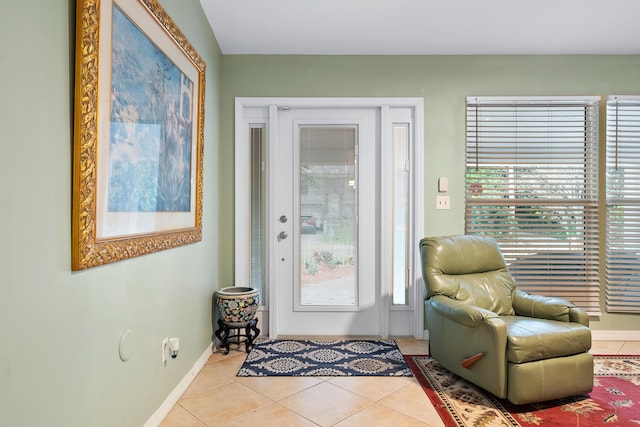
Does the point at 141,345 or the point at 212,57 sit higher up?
the point at 212,57

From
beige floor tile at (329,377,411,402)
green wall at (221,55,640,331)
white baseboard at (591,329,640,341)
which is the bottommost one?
beige floor tile at (329,377,411,402)

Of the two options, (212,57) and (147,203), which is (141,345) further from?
(212,57)

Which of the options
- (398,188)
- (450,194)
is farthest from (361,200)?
(450,194)

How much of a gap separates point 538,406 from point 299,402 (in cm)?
133

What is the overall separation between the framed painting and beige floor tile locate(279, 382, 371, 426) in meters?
1.14

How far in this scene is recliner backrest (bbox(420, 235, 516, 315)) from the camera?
272 centimetres

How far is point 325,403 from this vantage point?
2256 millimetres

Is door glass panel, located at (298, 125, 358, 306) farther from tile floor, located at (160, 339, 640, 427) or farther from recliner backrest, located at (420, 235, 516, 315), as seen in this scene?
tile floor, located at (160, 339, 640, 427)

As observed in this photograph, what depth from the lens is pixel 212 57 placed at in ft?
10.1

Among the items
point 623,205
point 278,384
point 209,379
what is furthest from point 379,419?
point 623,205

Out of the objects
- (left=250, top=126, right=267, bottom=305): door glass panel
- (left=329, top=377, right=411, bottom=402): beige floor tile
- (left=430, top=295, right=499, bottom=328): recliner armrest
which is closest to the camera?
(left=430, top=295, right=499, bottom=328): recliner armrest

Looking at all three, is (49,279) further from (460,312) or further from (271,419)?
(460,312)

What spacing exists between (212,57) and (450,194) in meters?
2.24

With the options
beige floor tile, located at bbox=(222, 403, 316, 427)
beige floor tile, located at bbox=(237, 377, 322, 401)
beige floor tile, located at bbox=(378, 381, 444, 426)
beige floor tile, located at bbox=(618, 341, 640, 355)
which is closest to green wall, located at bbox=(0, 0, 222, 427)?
beige floor tile, located at bbox=(222, 403, 316, 427)
